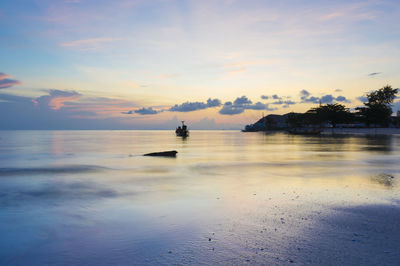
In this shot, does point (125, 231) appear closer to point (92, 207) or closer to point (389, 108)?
point (92, 207)

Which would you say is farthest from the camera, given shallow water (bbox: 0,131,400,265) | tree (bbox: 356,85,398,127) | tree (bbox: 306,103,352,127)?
tree (bbox: 306,103,352,127)

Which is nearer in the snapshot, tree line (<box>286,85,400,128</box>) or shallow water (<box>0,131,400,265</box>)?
shallow water (<box>0,131,400,265</box>)

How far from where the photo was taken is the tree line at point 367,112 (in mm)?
118175

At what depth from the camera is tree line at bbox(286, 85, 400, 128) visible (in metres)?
118

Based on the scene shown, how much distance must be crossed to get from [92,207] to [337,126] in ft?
532

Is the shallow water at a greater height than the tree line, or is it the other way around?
the tree line

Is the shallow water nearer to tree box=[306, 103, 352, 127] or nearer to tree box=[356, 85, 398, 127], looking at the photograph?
tree box=[356, 85, 398, 127]

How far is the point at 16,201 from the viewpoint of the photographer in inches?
444

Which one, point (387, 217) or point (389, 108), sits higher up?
point (389, 108)

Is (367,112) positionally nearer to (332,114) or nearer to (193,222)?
(332,114)

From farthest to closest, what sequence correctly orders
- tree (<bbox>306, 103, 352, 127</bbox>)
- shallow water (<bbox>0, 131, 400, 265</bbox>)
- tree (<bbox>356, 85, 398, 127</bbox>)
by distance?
tree (<bbox>306, 103, 352, 127</bbox>) < tree (<bbox>356, 85, 398, 127</bbox>) < shallow water (<bbox>0, 131, 400, 265</bbox>)

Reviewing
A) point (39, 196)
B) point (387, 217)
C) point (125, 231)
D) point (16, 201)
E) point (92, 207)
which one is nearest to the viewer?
point (125, 231)

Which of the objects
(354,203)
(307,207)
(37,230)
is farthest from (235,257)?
(354,203)

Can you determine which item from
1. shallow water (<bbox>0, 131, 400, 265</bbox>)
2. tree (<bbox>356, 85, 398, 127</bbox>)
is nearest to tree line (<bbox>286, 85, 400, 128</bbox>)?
tree (<bbox>356, 85, 398, 127</bbox>)
